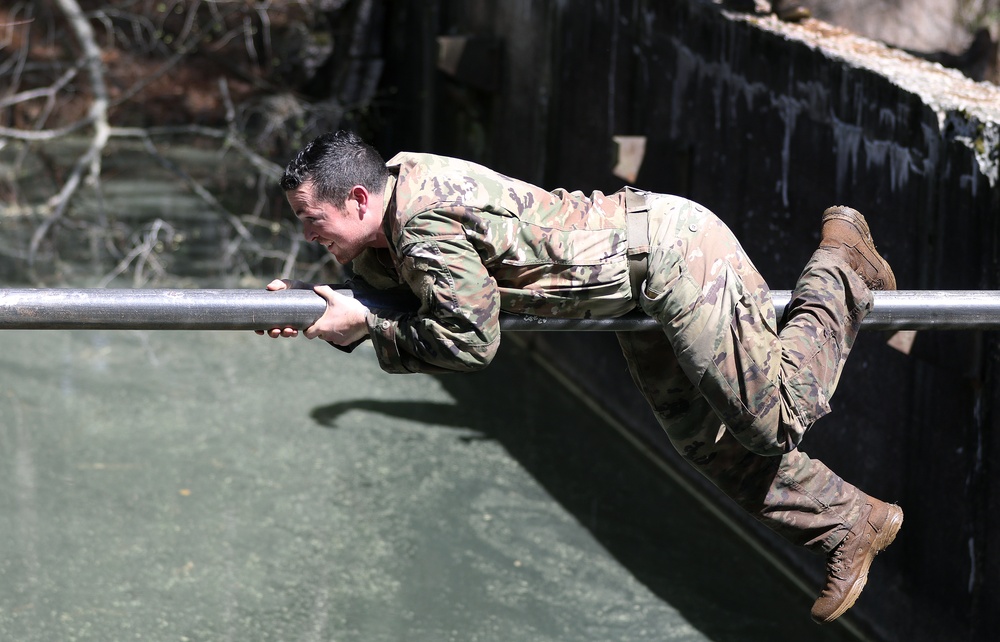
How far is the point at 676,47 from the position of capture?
20.2 feet

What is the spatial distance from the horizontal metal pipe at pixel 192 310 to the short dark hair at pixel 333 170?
0.30 meters

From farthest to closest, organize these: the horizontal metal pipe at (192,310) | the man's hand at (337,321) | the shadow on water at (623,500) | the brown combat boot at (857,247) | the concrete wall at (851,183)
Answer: the shadow on water at (623,500) → the concrete wall at (851,183) → the brown combat boot at (857,247) → the man's hand at (337,321) → the horizontal metal pipe at (192,310)

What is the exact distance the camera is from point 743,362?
8.83ft

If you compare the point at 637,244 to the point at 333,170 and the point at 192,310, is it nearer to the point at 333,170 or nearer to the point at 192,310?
the point at 333,170

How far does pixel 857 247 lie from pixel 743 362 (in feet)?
1.77

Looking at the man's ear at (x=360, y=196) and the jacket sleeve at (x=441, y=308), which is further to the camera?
the man's ear at (x=360, y=196)

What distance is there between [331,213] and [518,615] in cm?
273

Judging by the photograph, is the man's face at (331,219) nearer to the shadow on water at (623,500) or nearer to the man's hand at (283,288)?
the man's hand at (283,288)

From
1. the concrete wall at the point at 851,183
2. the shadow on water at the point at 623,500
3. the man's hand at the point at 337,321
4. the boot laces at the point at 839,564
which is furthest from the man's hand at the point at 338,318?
the shadow on water at the point at 623,500

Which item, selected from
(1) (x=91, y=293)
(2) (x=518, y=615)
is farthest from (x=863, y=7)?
(1) (x=91, y=293)

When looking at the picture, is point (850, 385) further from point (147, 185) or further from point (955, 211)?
point (147, 185)

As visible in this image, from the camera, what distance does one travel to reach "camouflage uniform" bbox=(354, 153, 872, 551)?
2.51m

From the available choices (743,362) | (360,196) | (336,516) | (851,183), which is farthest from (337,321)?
(336,516)

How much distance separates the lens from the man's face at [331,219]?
261 centimetres
